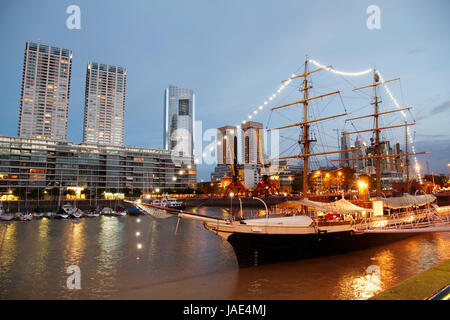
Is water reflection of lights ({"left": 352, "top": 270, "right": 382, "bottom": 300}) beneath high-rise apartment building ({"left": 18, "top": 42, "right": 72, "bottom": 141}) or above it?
beneath

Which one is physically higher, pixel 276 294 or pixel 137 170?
pixel 137 170

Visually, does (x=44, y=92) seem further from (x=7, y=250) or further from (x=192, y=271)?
(x=192, y=271)

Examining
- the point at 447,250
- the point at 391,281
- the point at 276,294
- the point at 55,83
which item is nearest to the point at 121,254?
the point at 276,294

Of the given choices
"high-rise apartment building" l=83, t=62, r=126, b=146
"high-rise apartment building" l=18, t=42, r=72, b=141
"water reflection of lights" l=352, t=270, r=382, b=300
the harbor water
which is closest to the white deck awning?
the harbor water

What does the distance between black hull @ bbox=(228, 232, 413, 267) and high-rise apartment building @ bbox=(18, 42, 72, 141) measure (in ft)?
510


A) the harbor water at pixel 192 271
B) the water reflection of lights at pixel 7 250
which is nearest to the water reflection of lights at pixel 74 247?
the harbor water at pixel 192 271

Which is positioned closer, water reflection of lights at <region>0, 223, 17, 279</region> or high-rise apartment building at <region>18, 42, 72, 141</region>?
water reflection of lights at <region>0, 223, 17, 279</region>

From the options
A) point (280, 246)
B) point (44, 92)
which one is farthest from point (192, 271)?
point (44, 92)

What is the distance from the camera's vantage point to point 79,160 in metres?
109

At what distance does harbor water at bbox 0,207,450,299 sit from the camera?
13.5m

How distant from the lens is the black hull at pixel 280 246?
1675cm

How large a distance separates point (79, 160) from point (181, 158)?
4918 cm

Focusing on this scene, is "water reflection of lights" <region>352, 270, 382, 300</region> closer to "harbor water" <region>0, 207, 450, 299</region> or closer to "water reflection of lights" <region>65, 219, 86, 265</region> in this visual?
"harbor water" <region>0, 207, 450, 299</region>
